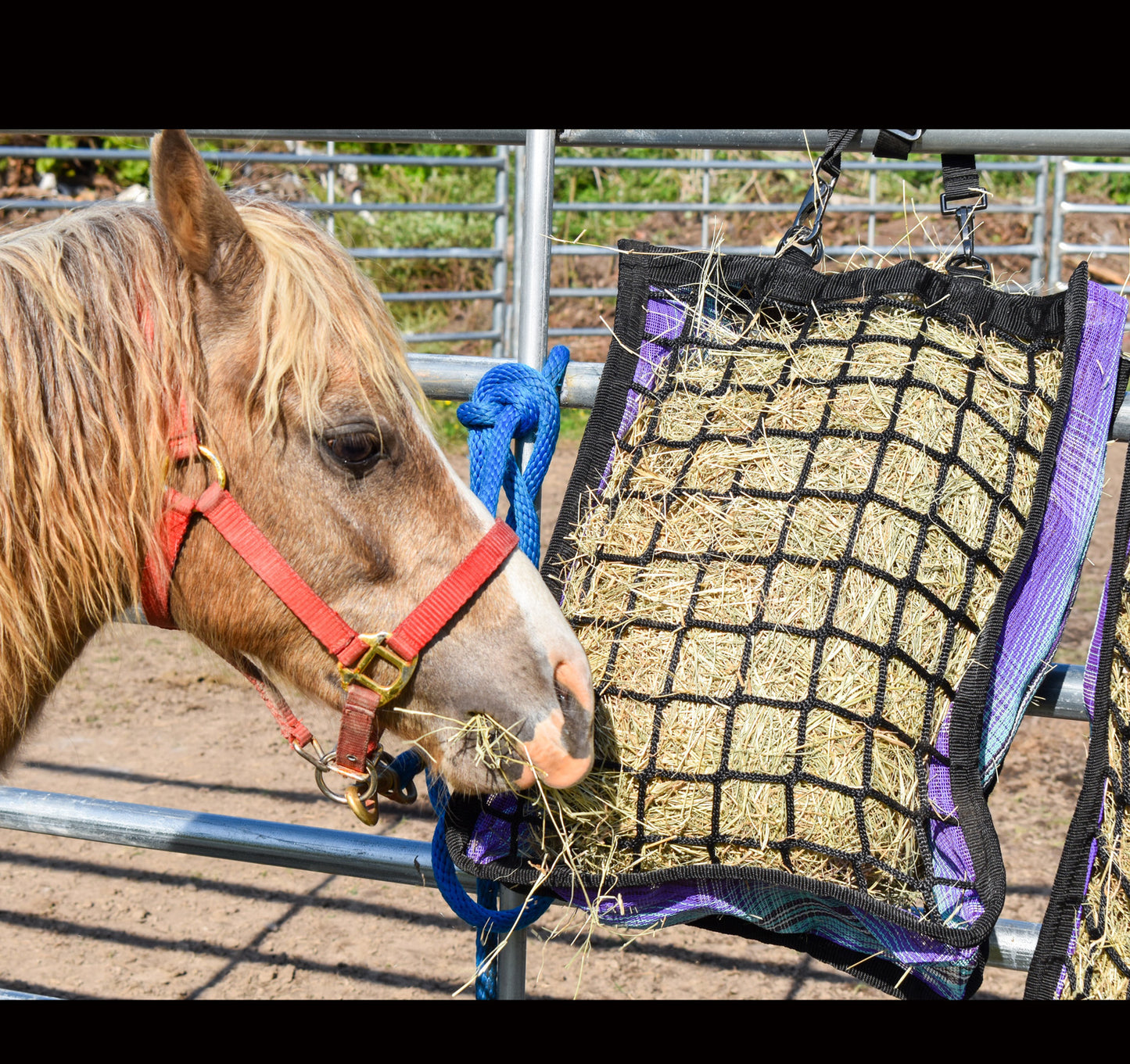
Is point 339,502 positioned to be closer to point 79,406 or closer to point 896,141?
point 79,406

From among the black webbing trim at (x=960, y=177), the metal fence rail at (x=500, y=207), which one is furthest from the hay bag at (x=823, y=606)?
the metal fence rail at (x=500, y=207)

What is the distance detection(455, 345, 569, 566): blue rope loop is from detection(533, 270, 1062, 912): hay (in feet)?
0.40

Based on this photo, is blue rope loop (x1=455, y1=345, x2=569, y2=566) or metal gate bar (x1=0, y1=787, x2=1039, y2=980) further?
metal gate bar (x1=0, y1=787, x2=1039, y2=980)

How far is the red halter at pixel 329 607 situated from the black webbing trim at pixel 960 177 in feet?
2.39

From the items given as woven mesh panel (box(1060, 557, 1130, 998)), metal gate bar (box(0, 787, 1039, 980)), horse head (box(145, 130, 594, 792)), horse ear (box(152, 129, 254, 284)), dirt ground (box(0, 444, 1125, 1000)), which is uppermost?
horse ear (box(152, 129, 254, 284))

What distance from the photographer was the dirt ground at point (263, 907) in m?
2.59

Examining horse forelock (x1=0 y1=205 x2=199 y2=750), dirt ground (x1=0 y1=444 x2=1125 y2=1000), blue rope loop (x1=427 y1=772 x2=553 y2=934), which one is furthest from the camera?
dirt ground (x1=0 y1=444 x2=1125 y2=1000)

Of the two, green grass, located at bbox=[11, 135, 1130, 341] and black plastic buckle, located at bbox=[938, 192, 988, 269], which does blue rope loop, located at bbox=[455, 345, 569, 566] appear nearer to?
black plastic buckle, located at bbox=[938, 192, 988, 269]

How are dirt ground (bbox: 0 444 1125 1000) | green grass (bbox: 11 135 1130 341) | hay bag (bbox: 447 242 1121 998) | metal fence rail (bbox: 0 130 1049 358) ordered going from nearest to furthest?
hay bag (bbox: 447 242 1121 998)
dirt ground (bbox: 0 444 1125 1000)
metal fence rail (bbox: 0 130 1049 358)
green grass (bbox: 11 135 1130 341)

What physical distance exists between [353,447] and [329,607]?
21cm

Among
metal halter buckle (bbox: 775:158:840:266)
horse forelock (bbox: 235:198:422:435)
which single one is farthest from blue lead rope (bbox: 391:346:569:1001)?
metal halter buckle (bbox: 775:158:840:266)

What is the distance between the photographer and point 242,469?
128 centimetres

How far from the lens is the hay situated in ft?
3.70

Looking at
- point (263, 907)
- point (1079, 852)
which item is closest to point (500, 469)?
point (1079, 852)
